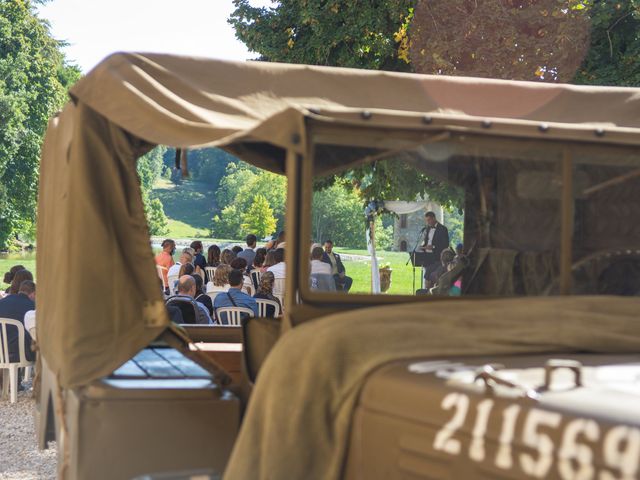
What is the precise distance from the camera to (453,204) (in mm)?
3734

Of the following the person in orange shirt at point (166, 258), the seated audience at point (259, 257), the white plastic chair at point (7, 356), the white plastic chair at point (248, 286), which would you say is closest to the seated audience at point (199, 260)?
the person in orange shirt at point (166, 258)

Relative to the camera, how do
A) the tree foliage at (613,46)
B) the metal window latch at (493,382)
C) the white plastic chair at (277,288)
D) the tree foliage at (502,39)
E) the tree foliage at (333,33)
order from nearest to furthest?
the metal window latch at (493,382)
the white plastic chair at (277,288)
the tree foliage at (613,46)
the tree foliage at (502,39)
the tree foliage at (333,33)

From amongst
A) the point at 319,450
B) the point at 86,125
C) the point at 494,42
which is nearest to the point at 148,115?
the point at 86,125

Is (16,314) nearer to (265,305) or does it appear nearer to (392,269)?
(265,305)

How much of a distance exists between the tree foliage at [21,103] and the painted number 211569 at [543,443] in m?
39.8

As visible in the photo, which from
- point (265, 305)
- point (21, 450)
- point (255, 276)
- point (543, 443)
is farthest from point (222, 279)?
point (543, 443)

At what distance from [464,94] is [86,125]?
1580 mm

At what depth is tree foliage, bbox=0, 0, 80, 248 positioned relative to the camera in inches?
1617

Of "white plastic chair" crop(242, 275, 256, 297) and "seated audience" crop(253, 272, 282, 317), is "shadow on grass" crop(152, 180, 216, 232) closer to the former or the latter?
"white plastic chair" crop(242, 275, 256, 297)

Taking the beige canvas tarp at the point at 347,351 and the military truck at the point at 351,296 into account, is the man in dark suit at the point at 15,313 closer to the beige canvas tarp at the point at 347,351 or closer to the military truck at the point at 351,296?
the military truck at the point at 351,296

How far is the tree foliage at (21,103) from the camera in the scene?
41.1 m

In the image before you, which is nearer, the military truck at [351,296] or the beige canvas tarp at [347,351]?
the military truck at [351,296]

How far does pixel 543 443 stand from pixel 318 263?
4.59 feet

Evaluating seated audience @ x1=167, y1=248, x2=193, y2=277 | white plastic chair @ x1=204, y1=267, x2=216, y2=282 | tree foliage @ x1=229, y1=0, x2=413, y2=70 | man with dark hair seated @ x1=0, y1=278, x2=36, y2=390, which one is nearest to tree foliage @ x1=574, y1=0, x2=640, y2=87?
tree foliage @ x1=229, y1=0, x2=413, y2=70
